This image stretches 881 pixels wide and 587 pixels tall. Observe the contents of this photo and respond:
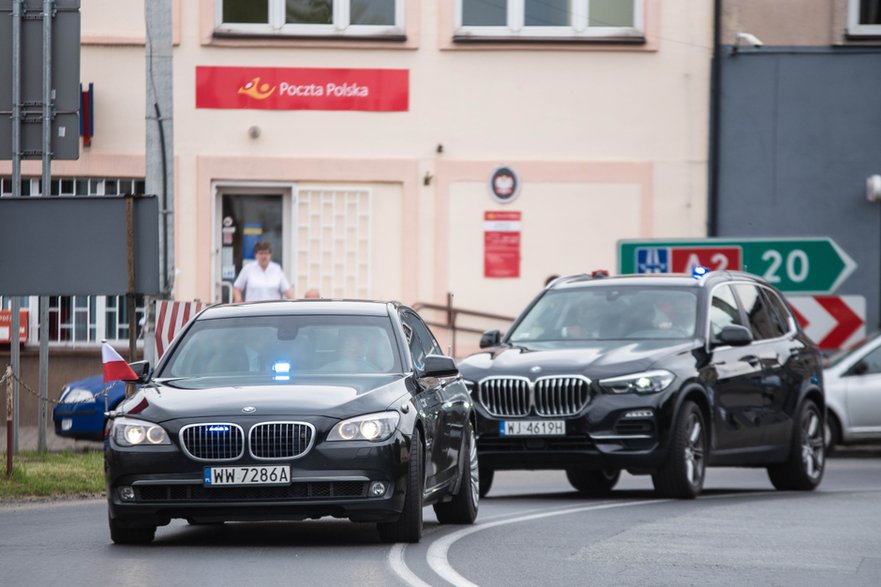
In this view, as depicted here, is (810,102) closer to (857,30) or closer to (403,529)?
(857,30)

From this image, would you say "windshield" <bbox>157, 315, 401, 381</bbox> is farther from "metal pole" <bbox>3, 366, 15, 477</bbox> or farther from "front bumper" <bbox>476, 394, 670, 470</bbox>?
"metal pole" <bbox>3, 366, 15, 477</bbox>

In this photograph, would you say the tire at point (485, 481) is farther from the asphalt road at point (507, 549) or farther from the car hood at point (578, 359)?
the car hood at point (578, 359)

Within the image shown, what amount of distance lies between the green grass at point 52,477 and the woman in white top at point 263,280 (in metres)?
5.06

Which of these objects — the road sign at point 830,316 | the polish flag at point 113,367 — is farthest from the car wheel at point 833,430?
the polish flag at point 113,367

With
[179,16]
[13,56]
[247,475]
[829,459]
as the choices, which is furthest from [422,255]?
[247,475]

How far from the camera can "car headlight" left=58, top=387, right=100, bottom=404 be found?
20.0 metres

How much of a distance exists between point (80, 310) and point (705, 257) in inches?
333

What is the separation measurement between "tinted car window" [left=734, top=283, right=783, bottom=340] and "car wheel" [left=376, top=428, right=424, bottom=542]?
6.50 m

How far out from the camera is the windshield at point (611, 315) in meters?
16.1

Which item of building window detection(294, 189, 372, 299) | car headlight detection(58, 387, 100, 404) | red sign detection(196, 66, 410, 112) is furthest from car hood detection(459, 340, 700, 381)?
red sign detection(196, 66, 410, 112)

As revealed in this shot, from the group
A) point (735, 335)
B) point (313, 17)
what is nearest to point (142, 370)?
point (735, 335)

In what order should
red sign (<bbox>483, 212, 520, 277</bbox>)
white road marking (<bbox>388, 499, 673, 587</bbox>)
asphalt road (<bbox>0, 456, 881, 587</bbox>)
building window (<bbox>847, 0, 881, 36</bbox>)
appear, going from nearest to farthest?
white road marking (<bbox>388, 499, 673, 587</bbox>)
asphalt road (<bbox>0, 456, 881, 587</bbox>)
red sign (<bbox>483, 212, 520, 277</bbox>)
building window (<bbox>847, 0, 881, 36</bbox>)

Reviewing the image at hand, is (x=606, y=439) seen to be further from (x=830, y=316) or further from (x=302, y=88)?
(x=302, y=88)

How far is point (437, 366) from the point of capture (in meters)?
11.9
